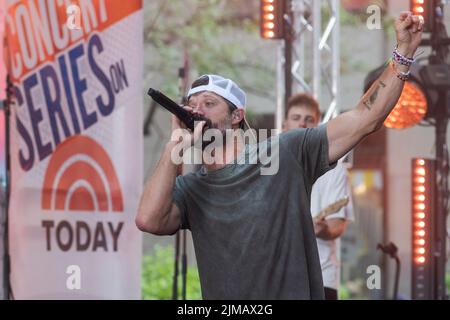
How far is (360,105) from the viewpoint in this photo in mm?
3469

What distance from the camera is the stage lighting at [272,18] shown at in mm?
7621

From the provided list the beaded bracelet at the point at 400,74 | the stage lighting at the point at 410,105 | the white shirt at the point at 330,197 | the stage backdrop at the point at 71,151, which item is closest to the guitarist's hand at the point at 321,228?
the white shirt at the point at 330,197

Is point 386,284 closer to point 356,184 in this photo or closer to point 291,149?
point 356,184

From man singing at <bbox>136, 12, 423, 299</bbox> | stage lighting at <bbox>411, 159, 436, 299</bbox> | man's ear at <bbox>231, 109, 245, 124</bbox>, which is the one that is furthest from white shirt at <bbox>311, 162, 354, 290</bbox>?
man singing at <bbox>136, 12, 423, 299</bbox>

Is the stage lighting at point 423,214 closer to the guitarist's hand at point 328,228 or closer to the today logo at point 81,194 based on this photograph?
the guitarist's hand at point 328,228

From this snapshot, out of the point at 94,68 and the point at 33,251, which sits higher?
the point at 94,68

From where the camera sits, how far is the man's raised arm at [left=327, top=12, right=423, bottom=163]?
335cm

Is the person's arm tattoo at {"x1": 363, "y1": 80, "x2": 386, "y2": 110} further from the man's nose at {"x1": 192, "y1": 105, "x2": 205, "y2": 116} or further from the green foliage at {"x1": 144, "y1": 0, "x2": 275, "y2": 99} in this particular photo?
the green foliage at {"x1": 144, "y1": 0, "x2": 275, "y2": 99}

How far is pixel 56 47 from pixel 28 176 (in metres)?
0.75

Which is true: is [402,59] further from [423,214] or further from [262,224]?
[423,214]

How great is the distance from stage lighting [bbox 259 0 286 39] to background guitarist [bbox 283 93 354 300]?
1.60 meters

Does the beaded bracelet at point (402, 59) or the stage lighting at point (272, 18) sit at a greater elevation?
the stage lighting at point (272, 18)

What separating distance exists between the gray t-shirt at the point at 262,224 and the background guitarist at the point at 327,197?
97.1 inches
